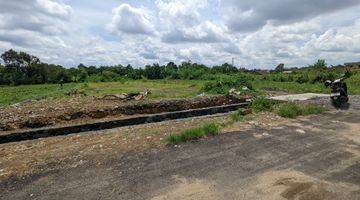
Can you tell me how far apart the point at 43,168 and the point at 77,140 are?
84.4 inches

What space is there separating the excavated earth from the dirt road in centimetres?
576

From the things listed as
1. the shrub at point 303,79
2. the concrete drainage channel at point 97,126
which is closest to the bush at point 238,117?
the concrete drainage channel at point 97,126

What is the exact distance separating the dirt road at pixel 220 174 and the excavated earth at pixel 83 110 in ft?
18.9

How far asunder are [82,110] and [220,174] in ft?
26.2

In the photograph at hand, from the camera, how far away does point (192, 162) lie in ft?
18.7

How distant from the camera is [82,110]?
12.0 m

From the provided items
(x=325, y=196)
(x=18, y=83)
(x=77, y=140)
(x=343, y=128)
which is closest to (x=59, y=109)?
(x=77, y=140)

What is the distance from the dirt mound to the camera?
10.7 meters

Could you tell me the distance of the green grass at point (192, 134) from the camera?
22.5ft

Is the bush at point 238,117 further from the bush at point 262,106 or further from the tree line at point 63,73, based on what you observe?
the tree line at point 63,73

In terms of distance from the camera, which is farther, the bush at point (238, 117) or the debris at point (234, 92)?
the debris at point (234, 92)

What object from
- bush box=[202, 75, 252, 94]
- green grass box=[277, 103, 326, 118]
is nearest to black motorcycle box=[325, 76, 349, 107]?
green grass box=[277, 103, 326, 118]

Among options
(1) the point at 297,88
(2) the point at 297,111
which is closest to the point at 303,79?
(1) the point at 297,88

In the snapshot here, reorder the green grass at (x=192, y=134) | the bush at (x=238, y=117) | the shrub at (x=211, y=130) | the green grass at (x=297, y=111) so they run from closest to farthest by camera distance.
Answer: the green grass at (x=192, y=134) < the shrub at (x=211, y=130) < the bush at (x=238, y=117) < the green grass at (x=297, y=111)
